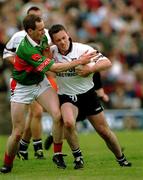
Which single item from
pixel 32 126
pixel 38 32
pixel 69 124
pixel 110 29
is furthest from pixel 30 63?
pixel 110 29

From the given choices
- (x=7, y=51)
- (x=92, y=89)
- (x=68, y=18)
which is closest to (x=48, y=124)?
(x=68, y=18)

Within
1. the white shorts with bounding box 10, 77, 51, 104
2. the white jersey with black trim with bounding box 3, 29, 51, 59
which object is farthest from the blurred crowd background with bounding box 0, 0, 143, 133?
the white shorts with bounding box 10, 77, 51, 104

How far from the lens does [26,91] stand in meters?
11.2

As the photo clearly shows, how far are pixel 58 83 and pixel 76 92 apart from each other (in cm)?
30

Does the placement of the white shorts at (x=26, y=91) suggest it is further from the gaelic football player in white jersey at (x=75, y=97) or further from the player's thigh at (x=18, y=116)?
the gaelic football player in white jersey at (x=75, y=97)

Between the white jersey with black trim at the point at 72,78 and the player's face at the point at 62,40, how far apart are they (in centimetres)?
14

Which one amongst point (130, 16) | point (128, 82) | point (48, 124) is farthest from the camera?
point (130, 16)

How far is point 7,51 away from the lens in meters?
13.5

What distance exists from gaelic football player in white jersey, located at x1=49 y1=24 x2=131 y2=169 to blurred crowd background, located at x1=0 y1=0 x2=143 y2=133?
10125mm

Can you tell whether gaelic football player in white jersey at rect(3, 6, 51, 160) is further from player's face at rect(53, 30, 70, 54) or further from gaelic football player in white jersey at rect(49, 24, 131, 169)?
player's face at rect(53, 30, 70, 54)

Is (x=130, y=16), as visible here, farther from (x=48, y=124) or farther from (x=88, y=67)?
(x=88, y=67)

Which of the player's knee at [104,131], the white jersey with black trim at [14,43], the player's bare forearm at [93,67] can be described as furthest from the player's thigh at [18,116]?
the white jersey with black trim at [14,43]

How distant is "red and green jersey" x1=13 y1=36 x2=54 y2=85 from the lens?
1088 centimetres

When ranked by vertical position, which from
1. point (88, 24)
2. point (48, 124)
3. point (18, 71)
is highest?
point (18, 71)
